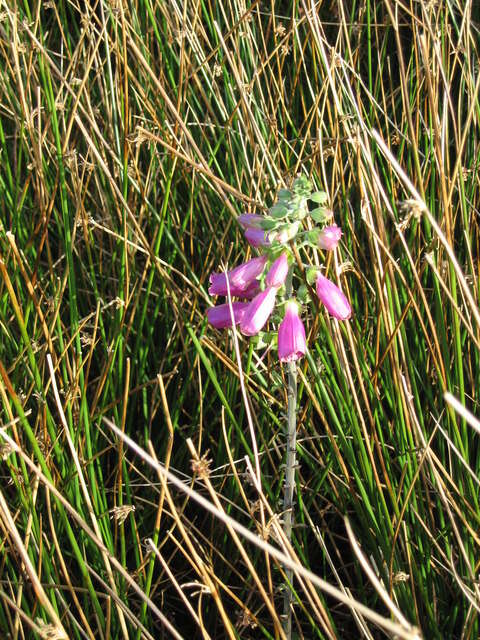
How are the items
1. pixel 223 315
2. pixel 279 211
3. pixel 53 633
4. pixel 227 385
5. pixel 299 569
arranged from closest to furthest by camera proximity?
pixel 299 569, pixel 53 633, pixel 279 211, pixel 223 315, pixel 227 385

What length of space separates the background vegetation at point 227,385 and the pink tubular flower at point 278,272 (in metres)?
0.16

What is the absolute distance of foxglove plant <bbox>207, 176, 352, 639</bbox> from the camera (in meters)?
1.08

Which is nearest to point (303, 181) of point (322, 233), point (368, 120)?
point (322, 233)

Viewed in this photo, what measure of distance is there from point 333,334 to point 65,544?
2.41ft

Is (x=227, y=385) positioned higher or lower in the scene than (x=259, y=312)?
lower

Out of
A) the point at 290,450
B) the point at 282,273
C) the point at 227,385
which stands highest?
the point at 282,273

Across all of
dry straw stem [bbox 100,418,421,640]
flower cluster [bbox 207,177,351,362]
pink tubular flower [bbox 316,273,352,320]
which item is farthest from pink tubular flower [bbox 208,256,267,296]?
dry straw stem [bbox 100,418,421,640]

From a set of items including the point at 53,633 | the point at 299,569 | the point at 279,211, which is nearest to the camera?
the point at 299,569

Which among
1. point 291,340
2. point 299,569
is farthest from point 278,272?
point 299,569

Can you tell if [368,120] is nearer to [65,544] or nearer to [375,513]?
[375,513]

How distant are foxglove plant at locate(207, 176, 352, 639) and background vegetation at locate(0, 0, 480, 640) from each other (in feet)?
0.26

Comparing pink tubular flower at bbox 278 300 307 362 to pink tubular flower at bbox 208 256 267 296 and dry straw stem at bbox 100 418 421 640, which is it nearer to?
pink tubular flower at bbox 208 256 267 296

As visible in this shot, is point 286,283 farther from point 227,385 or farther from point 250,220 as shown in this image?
point 227,385

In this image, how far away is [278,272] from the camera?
1.07 meters
